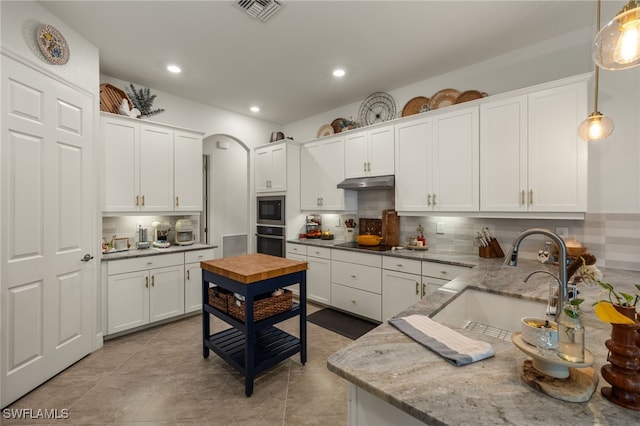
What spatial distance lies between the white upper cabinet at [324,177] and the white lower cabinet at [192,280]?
5.60 feet

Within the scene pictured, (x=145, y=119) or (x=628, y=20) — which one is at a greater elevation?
(x=145, y=119)

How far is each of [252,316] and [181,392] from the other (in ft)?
2.70

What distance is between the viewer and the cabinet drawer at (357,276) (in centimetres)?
320

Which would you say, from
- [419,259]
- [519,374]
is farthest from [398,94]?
[519,374]

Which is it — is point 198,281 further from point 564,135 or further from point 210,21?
point 564,135

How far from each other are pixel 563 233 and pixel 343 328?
2378 mm

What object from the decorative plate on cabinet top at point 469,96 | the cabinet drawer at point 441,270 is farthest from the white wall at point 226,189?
the cabinet drawer at point 441,270

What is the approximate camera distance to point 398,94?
3596 mm

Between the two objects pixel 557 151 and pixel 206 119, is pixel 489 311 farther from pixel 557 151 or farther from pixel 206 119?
pixel 206 119

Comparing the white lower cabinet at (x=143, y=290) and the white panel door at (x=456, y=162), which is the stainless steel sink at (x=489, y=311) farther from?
the white lower cabinet at (x=143, y=290)

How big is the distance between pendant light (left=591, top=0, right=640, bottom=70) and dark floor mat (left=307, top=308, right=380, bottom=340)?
2.83m

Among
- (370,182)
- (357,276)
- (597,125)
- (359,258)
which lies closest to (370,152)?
(370,182)

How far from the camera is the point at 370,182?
339cm

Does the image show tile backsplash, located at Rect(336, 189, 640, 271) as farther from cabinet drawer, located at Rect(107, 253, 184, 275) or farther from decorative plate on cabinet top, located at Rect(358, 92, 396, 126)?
cabinet drawer, located at Rect(107, 253, 184, 275)
